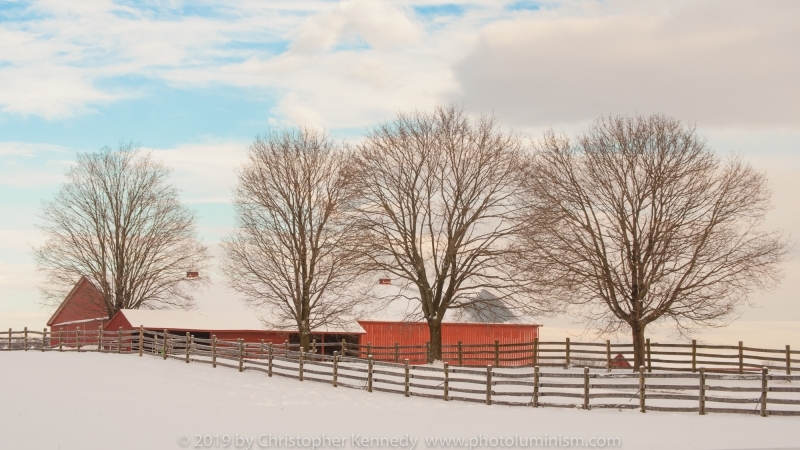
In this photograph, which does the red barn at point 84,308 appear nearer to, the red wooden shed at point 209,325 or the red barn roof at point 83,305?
the red barn roof at point 83,305

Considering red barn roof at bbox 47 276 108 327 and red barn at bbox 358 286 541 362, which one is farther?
red barn roof at bbox 47 276 108 327

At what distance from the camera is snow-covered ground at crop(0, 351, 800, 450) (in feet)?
57.2

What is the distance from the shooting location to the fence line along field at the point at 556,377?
22.2 meters

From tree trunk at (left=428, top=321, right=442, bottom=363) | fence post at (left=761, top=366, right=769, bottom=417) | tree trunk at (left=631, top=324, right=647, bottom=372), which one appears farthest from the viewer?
tree trunk at (left=428, top=321, right=442, bottom=363)

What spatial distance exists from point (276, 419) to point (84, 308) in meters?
33.7

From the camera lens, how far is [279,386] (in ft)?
91.0

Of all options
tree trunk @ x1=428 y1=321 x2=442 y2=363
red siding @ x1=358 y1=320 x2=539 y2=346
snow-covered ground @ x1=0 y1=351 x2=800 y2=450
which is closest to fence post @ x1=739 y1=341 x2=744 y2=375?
tree trunk @ x1=428 y1=321 x2=442 y2=363

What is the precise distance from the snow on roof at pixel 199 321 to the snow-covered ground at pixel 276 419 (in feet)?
40.8

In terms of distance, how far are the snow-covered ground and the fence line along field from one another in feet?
1.75

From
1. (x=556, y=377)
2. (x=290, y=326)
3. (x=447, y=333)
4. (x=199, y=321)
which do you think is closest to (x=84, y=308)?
(x=199, y=321)

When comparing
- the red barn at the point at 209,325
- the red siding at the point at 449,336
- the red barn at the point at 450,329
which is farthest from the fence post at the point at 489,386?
the red barn at the point at 450,329

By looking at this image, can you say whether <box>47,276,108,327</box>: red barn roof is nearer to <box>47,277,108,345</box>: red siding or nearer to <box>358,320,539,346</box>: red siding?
<box>47,277,108,345</box>: red siding

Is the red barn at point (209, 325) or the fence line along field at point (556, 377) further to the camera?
the red barn at point (209, 325)

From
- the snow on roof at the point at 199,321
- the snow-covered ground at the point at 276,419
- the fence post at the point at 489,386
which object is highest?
the snow on roof at the point at 199,321
